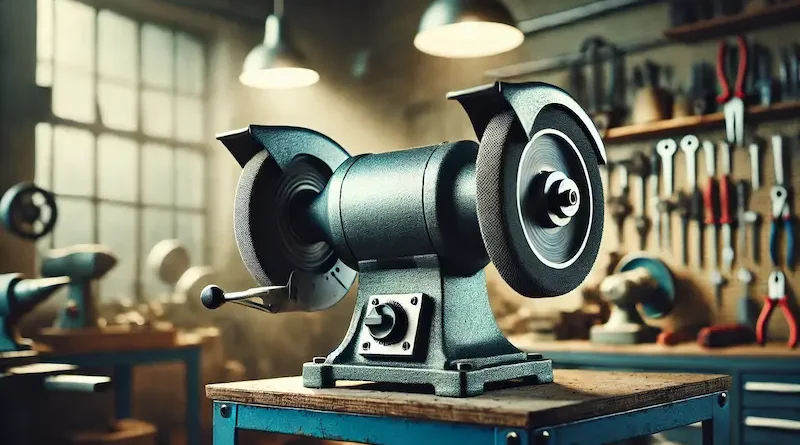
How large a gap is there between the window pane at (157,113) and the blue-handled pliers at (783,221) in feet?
9.82

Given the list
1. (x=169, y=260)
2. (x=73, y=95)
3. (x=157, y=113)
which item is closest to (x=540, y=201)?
(x=169, y=260)

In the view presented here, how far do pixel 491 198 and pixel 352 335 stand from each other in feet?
1.28

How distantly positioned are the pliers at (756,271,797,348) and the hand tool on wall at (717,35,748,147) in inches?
23.1

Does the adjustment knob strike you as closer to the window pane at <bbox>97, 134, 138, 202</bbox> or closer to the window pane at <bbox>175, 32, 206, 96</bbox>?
the window pane at <bbox>97, 134, 138, 202</bbox>

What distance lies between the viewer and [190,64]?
15.6 ft

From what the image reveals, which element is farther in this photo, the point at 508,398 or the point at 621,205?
the point at 621,205

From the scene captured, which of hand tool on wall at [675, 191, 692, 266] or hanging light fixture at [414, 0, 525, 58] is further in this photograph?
hand tool on wall at [675, 191, 692, 266]

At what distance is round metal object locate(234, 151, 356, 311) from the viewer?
4.85 feet

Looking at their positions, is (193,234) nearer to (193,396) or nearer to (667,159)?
(193,396)

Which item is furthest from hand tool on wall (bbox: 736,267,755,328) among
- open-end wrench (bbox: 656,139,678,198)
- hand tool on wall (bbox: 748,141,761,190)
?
open-end wrench (bbox: 656,139,678,198)

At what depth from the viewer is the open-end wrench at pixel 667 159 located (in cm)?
374

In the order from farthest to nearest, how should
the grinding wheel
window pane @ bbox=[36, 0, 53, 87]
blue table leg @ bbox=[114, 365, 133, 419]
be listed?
window pane @ bbox=[36, 0, 53, 87] < blue table leg @ bbox=[114, 365, 133, 419] < the grinding wheel

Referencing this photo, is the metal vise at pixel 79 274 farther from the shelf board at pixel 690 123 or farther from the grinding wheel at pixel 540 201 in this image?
the grinding wheel at pixel 540 201

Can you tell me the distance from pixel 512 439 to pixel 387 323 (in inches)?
13.8
